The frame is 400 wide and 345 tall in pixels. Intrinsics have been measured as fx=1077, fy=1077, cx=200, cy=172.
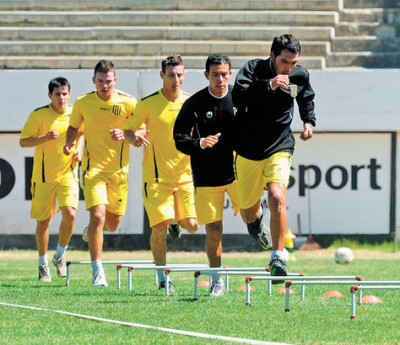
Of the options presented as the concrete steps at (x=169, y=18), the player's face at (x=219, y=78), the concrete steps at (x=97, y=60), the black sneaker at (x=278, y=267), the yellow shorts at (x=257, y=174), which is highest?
the concrete steps at (x=169, y=18)

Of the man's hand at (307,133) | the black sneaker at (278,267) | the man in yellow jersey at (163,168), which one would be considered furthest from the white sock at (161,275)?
the man's hand at (307,133)

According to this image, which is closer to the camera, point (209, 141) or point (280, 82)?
point (280, 82)

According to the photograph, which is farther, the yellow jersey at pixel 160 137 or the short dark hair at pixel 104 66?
the short dark hair at pixel 104 66

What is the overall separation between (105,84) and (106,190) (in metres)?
1.22

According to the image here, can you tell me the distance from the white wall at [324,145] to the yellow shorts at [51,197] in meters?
6.79

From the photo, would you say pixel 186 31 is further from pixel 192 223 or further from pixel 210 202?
pixel 210 202

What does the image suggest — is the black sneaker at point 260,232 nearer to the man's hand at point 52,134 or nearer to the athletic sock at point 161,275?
the athletic sock at point 161,275

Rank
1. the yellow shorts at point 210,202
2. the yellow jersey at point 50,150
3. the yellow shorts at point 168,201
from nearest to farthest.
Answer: the yellow shorts at point 210,202 < the yellow shorts at point 168,201 < the yellow jersey at point 50,150

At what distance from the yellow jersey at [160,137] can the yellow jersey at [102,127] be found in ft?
1.75

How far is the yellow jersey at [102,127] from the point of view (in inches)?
484

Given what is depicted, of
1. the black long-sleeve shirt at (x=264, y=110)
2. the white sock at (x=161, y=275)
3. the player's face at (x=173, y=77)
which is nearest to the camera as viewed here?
the black long-sleeve shirt at (x=264, y=110)

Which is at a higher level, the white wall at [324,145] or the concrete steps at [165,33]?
the concrete steps at [165,33]

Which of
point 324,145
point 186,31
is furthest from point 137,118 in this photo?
point 186,31

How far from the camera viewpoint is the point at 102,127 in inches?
485
